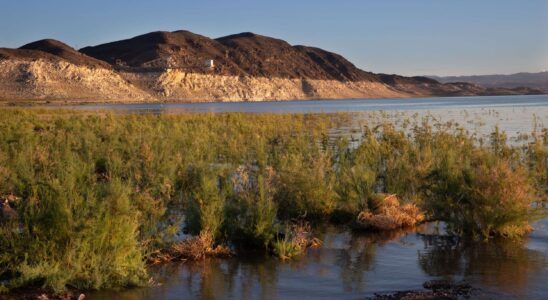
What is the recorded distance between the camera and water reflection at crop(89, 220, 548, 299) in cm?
717

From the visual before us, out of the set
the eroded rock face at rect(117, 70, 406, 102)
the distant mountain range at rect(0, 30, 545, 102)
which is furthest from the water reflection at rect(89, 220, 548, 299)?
the eroded rock face at rect(117, 70, 406, 102)

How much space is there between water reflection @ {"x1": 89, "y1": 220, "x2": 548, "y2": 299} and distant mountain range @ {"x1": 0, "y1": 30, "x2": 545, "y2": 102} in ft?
284

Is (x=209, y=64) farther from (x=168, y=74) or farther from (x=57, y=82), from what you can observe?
(x=57, y=82)

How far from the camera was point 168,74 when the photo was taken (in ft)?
411

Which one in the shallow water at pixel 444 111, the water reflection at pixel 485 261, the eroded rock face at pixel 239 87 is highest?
the eroded rock face at pixel 239 87

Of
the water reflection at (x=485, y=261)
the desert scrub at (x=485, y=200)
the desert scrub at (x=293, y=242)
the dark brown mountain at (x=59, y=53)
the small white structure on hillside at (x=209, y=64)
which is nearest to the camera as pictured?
the water reflection at (x=485, y=261)

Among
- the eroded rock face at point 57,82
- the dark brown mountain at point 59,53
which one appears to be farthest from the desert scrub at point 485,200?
the dark brown mountain at point 59,53

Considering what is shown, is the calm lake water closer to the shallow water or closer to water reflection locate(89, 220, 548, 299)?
water reflection locate(89, 220, 548, 299)

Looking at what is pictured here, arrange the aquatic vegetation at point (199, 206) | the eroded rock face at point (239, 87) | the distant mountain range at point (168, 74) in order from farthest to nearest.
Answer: the eroded rock face at point (239, 87) < the distant mountain range at point (168, 74) < the aquatic vegetation at point (199, 206)

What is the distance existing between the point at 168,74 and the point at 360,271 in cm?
12064

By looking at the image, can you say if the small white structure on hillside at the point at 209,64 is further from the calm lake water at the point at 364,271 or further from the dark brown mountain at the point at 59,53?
the calm lake water at the point at 364,271

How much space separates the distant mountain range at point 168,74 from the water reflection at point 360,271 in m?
86.5

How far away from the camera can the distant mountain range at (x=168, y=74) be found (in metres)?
99.2

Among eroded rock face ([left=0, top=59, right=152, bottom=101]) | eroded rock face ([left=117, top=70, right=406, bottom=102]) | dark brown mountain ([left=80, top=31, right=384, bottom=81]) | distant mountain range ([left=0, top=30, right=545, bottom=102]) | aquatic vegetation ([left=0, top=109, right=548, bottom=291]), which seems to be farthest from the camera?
dark brown mountain ([left=80, top=31, right=384, bottom=81])
